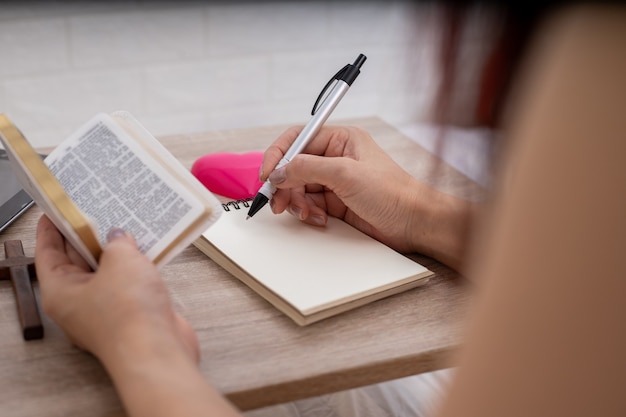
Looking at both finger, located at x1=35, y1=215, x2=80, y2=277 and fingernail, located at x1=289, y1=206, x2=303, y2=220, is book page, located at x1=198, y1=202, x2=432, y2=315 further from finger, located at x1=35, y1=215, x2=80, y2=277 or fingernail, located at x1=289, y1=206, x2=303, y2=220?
finger, located at x1=35, y1=215, x2=80, y2=277

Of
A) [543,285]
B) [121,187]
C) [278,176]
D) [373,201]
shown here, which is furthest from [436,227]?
[543,285]

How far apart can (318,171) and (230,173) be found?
155 millimetres

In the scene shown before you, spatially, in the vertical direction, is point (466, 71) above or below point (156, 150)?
above

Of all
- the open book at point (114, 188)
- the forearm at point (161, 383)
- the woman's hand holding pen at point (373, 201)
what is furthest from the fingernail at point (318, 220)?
the forearm at point (161, 383)

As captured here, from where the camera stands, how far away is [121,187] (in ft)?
2.43

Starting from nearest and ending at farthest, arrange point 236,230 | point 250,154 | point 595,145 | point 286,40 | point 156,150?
point 595,145 → point 156,150 → point 236,230 → point 250,154 → point 286,40

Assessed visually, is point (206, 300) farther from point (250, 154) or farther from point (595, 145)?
point (595, 145)

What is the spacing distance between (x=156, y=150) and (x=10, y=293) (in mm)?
205

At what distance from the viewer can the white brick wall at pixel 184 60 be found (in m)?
1.95

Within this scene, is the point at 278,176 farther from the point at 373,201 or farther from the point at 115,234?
the point at 115,234

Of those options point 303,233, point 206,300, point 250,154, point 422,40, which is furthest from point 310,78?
point 422,40

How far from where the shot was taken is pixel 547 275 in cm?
41

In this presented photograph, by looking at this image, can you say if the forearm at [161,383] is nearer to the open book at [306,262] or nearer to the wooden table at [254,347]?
the wooden table at [254,347]

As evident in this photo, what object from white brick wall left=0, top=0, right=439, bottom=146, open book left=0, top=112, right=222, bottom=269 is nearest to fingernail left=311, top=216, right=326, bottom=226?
open book left=0, top=112, right=222, bottom=269
